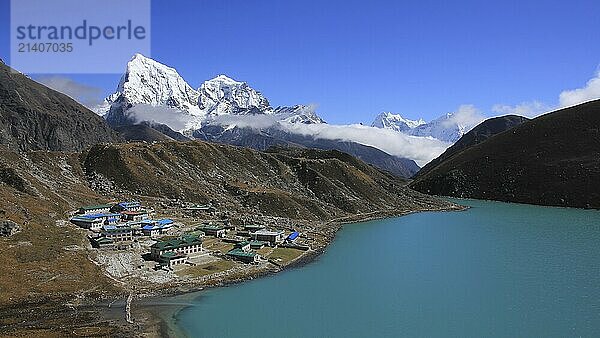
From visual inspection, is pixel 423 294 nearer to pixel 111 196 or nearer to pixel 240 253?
pixel 240 253

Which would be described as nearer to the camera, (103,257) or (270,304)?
(270,304)

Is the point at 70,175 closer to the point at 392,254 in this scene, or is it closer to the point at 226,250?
the point at 226,250

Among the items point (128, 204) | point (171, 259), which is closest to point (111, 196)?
point (128, 204)

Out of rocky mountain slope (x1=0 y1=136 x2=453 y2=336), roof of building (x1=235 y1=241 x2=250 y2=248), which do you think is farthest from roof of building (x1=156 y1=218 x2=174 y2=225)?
roof of building (x1=235 y1=241 x2=250 y2=248)

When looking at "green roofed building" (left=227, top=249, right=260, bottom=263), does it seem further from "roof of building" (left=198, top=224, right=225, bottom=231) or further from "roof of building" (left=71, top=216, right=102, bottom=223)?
"roof of building" (left=71, top=216, right=102, bottom=223)

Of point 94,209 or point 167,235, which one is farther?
point 94,209

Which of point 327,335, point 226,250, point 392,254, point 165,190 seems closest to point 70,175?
point 165,190

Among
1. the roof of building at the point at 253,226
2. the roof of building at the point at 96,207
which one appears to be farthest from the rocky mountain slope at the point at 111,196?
the roof of building at the point at 253,226
